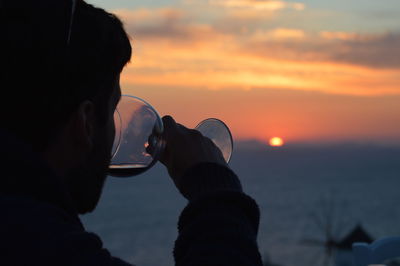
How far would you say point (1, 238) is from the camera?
28.8 inches

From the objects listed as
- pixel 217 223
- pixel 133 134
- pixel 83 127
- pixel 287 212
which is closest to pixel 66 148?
pixel 83 127

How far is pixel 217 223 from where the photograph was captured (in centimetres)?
91

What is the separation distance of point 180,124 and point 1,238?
529 millimetres

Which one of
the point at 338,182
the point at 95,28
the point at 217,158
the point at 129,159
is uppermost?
the point at 95,28

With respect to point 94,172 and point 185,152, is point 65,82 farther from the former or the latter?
point 185,152

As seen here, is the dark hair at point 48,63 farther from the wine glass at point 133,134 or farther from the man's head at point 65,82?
the wine glass at point 133,134

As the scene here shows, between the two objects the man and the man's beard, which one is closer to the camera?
the man

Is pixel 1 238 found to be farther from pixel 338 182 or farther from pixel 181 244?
pixel 338 182

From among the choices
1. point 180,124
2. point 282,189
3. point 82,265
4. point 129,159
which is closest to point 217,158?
point 180,124

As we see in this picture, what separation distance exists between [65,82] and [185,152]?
31cm

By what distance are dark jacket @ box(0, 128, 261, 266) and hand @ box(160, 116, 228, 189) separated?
0.15 ft

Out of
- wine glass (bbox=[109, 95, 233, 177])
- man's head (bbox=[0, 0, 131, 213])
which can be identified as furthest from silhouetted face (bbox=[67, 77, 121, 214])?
wine glass (bbox=[109, 95, 233, 177])

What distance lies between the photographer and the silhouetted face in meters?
0.90

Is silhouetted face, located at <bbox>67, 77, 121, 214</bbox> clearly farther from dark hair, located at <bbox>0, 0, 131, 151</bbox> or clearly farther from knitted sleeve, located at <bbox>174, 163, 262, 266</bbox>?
knitted sleeve, located at <bbox>174, 163, 262, 266</bbox>
